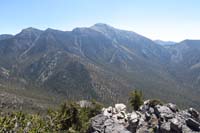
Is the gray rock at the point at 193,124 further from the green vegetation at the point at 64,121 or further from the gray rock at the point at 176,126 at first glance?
the green vegetation at the point at 64,121

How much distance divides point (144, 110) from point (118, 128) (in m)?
27.0

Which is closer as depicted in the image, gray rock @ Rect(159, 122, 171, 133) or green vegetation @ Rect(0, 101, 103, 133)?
gray rock @ Rect(159, 122, 171, 133)

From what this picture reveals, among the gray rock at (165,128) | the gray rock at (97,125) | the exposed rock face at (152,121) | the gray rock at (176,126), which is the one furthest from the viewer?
the gray rock at (97,125)

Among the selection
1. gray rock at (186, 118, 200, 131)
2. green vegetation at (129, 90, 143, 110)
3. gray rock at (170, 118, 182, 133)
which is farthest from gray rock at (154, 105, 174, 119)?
green vegetation at (129, 90, 143, 110)

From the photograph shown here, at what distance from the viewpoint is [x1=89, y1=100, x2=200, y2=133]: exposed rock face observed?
10362 centimetres

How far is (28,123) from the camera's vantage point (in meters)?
115

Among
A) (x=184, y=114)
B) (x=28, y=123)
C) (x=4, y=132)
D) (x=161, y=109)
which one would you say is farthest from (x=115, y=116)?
(x=4, y=132)

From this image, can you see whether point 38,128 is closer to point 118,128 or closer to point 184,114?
point 118,128

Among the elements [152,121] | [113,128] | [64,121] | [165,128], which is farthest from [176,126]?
[64,121]

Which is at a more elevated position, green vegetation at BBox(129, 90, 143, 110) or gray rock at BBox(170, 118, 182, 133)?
green vegetation at BBox(129, 90, 143, 110)

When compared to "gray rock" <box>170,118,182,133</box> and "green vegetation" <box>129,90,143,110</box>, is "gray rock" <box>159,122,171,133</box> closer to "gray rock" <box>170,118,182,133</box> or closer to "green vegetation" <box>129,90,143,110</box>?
"gray rock" <box>170,118,182,133</box>

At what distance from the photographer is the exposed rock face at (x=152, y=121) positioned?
104 meters

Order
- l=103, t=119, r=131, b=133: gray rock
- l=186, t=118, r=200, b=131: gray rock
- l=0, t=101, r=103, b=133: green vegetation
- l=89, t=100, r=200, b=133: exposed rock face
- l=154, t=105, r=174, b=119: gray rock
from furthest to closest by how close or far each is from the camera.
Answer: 1. l=0, t=101, r=103, b=133: green vegetation
2. l=154, t=105, r=174, b=119: gray rock
3. l=186, t=118, r=200, b=131: gray rock
4. l=89, t=100, r=200, b=133: exposed rock face
5. l=103, t=119, r=131, b=133: gray rock

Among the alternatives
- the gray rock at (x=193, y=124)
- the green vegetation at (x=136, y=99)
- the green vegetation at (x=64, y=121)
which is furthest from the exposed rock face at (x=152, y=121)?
the green vegetation at (x=136, y=99)
